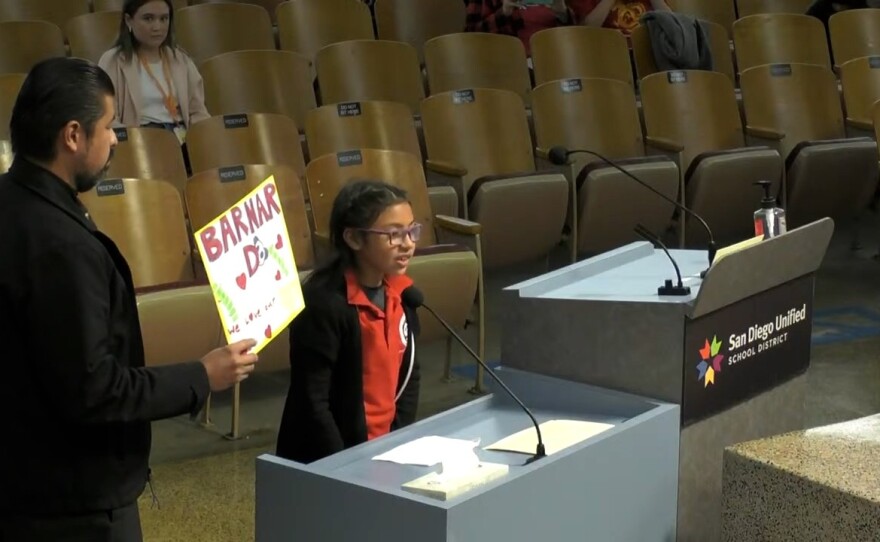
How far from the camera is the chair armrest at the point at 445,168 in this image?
4.66 metres

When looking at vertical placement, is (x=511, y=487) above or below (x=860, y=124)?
below

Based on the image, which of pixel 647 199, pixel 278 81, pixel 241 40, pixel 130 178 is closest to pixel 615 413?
pixel 130 178

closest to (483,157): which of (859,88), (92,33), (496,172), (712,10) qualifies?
(496,172)

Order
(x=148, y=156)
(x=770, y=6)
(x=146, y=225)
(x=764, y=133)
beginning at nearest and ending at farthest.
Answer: (x=146, y=225), (x=148, y=156), (x=764, y=133), (x=770, y=6)

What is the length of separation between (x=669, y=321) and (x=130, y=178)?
2.52m

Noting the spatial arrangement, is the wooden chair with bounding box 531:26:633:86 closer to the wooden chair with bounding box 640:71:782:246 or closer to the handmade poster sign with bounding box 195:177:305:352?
the wooden chair with bounding box 640:71:782:246

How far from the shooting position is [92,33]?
499cm

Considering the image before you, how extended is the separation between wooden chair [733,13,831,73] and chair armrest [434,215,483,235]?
2442mm

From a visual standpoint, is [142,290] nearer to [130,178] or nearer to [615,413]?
[130,178]

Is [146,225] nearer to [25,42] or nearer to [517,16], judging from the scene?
[25,42]

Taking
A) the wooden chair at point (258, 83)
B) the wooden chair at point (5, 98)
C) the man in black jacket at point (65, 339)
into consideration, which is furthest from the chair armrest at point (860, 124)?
the man in black jacket at point (65, 339)

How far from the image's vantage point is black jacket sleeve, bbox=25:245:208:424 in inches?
61.4

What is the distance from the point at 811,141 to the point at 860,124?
0.47m

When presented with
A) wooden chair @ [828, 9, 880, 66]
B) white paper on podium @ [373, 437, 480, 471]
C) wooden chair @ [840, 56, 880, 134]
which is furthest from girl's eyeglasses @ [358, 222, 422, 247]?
wooden chair @ [828, 9, 880, 66]
